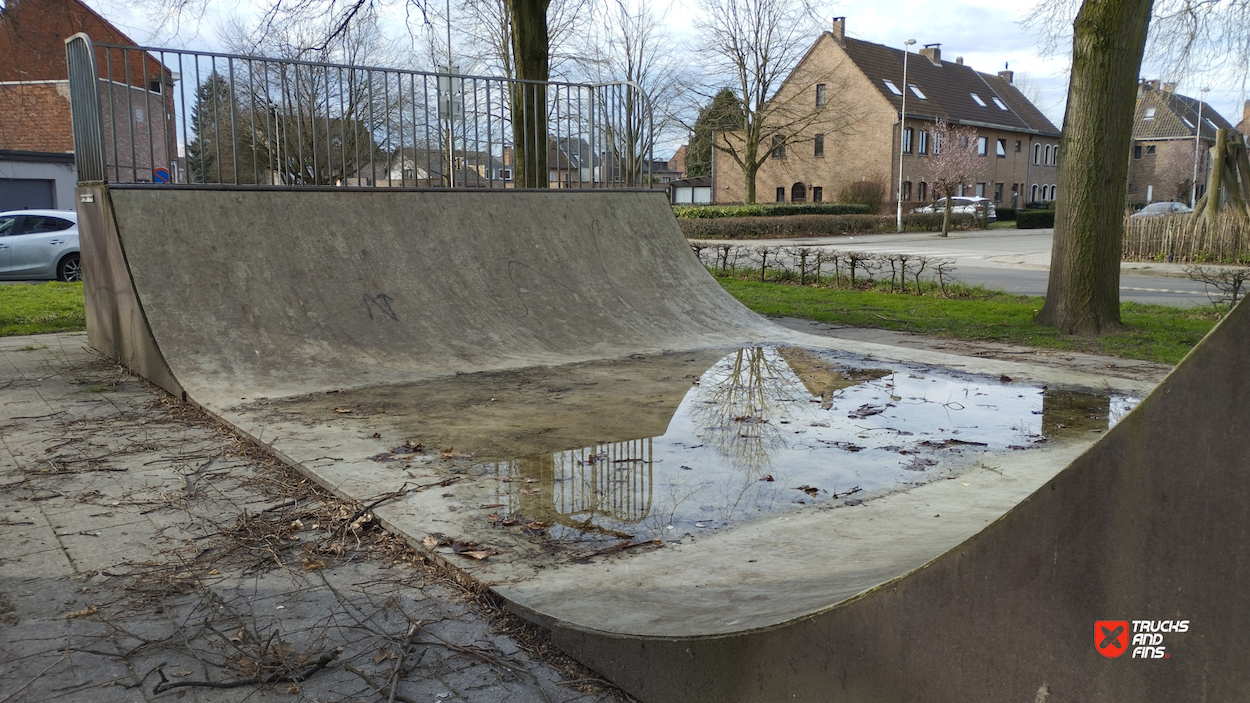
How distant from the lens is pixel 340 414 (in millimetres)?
5832

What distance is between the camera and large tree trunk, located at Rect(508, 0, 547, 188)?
37.6 feet

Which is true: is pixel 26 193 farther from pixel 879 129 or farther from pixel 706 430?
pixel 879 129

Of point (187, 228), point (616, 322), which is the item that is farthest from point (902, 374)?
point (187, 228)

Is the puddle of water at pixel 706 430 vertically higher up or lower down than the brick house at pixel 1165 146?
lower down

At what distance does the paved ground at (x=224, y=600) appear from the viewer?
260 cm

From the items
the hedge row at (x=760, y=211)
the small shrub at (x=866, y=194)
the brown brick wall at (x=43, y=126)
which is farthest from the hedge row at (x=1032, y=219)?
the brown brick wall at (x=43, y=126)

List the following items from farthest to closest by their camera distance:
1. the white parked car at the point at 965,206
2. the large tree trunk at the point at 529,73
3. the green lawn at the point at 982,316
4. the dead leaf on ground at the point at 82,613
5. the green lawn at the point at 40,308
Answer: the white parked car at the point at 965,206 → the large tree trunk at the point at 529,73 → the green lawn at the point at 40,308 → the green lawn at the point at 982,316 → the dead leaf on ground at the point at 82,613

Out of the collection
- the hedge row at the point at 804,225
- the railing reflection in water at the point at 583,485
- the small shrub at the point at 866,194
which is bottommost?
the railing reflection in water at the point at 583,485

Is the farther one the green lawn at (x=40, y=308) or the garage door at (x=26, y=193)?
the garage door at (x=26, y=193)

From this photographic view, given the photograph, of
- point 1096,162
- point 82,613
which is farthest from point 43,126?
point 82,613

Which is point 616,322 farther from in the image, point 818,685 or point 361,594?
point 818,685

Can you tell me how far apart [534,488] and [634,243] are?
6.10 m

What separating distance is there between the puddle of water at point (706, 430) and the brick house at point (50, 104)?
4128 millimetres

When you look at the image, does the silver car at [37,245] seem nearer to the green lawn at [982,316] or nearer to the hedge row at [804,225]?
the green lawn at [982,316]
